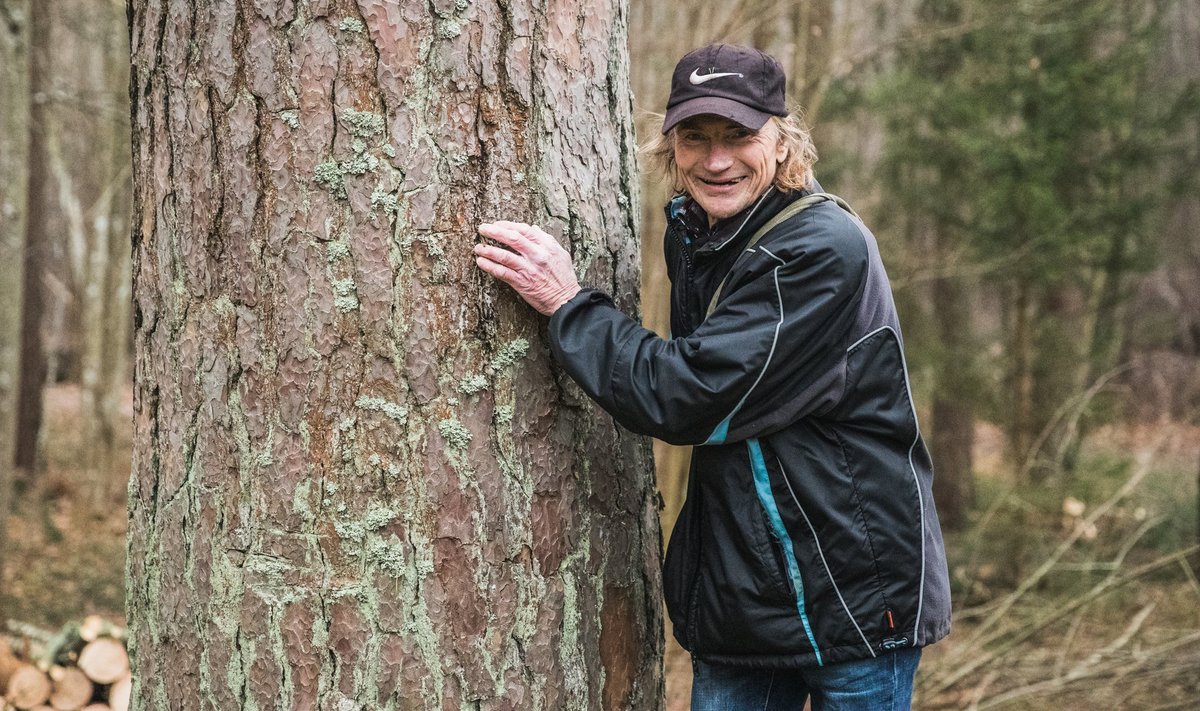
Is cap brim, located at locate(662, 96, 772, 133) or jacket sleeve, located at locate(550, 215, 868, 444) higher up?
cap brim, located at locate(662, 96, 772, 133)

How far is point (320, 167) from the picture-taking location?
197 centimetres

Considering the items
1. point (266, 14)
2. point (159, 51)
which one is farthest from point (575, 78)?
point (159, 51)

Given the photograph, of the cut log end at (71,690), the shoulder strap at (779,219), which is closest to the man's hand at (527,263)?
the shoulder strap at (779,219)

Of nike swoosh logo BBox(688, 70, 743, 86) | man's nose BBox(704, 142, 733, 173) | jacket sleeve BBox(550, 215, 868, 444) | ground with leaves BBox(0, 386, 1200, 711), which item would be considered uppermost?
nike swoosh logo BBox(688, 70, 743, 86)

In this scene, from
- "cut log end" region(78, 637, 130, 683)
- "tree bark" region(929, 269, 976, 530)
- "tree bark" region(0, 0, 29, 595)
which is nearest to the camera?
"cut log end" region(78, 637, 130, 683)

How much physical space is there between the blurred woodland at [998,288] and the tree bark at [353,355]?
3824 millimetres

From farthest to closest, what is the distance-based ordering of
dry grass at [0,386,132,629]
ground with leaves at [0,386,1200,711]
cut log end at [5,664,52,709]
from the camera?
dry grass at [0,386,132,629] < ground with leaves at [0,386,1200,711] < cut log end at [5,664,52,709]

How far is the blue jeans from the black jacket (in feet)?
0.27

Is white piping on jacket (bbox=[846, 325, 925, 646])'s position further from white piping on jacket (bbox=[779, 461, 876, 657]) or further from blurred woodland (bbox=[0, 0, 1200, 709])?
blurred woodland (bbox=[0, 0, 1200, 709])

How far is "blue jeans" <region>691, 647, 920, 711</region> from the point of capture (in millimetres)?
2281

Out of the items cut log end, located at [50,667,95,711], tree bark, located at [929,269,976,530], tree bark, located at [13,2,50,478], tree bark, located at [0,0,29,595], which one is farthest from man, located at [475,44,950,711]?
tree bark, located at [13,2,50,478]

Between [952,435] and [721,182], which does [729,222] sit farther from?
[952,435]

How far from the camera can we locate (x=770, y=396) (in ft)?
6.93

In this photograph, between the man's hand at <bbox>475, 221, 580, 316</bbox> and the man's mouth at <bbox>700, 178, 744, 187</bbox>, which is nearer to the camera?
the man's hand at <bbox>475, 221, 580, 316</bbox>
